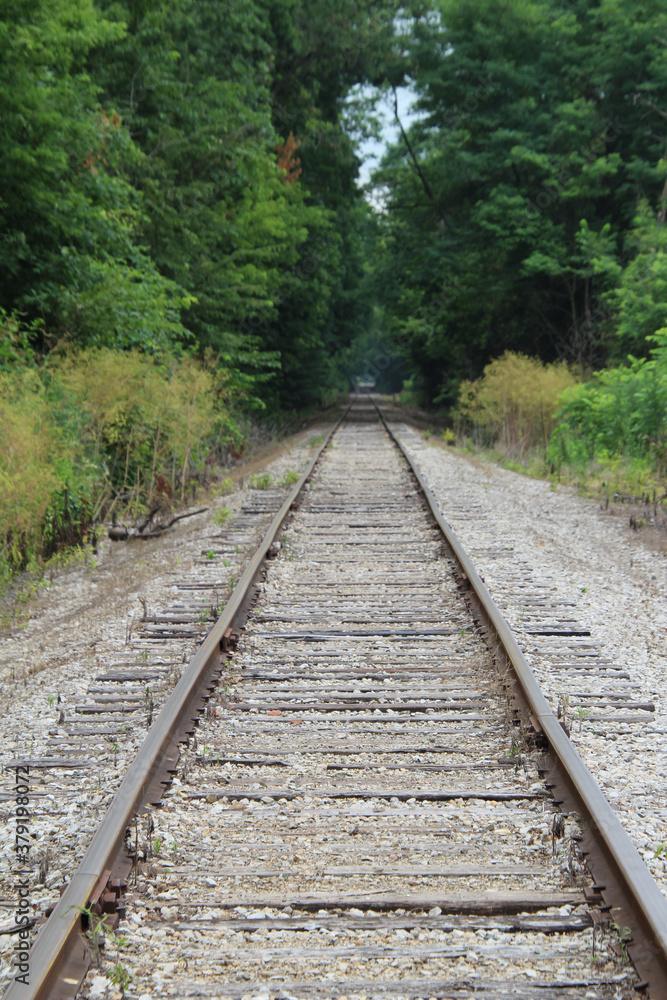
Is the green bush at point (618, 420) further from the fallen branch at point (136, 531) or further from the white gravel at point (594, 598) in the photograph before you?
the fallen branch at point (136, 531)

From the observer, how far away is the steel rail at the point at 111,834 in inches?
87.9

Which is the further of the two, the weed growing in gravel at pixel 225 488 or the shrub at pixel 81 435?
the weed growing in gravel at pixel 225 488

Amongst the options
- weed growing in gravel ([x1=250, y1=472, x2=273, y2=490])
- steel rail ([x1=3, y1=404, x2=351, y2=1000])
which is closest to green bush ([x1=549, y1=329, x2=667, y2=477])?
weed growing in gravel ([x1=250, y1=472, x2=273, y2=490])

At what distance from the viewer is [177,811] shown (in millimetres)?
3307

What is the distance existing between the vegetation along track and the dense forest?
3.86 metres

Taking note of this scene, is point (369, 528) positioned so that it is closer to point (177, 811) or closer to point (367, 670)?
point (367, 670)

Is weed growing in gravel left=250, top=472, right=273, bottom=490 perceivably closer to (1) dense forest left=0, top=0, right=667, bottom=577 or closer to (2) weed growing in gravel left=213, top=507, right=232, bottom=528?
(1) dense forest left=0, top=0, right=667, bottom=577

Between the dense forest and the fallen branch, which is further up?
the dense forest

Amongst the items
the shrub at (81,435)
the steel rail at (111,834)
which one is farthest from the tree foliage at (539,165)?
the steel rail at (111,834)

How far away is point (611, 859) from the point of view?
2756 millimetres

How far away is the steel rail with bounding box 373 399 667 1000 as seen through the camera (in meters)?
2.32

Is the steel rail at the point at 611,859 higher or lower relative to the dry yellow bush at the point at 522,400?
lower

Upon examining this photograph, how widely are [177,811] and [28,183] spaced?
25.6ft

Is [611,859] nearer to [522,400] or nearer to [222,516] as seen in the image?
[222,516]
